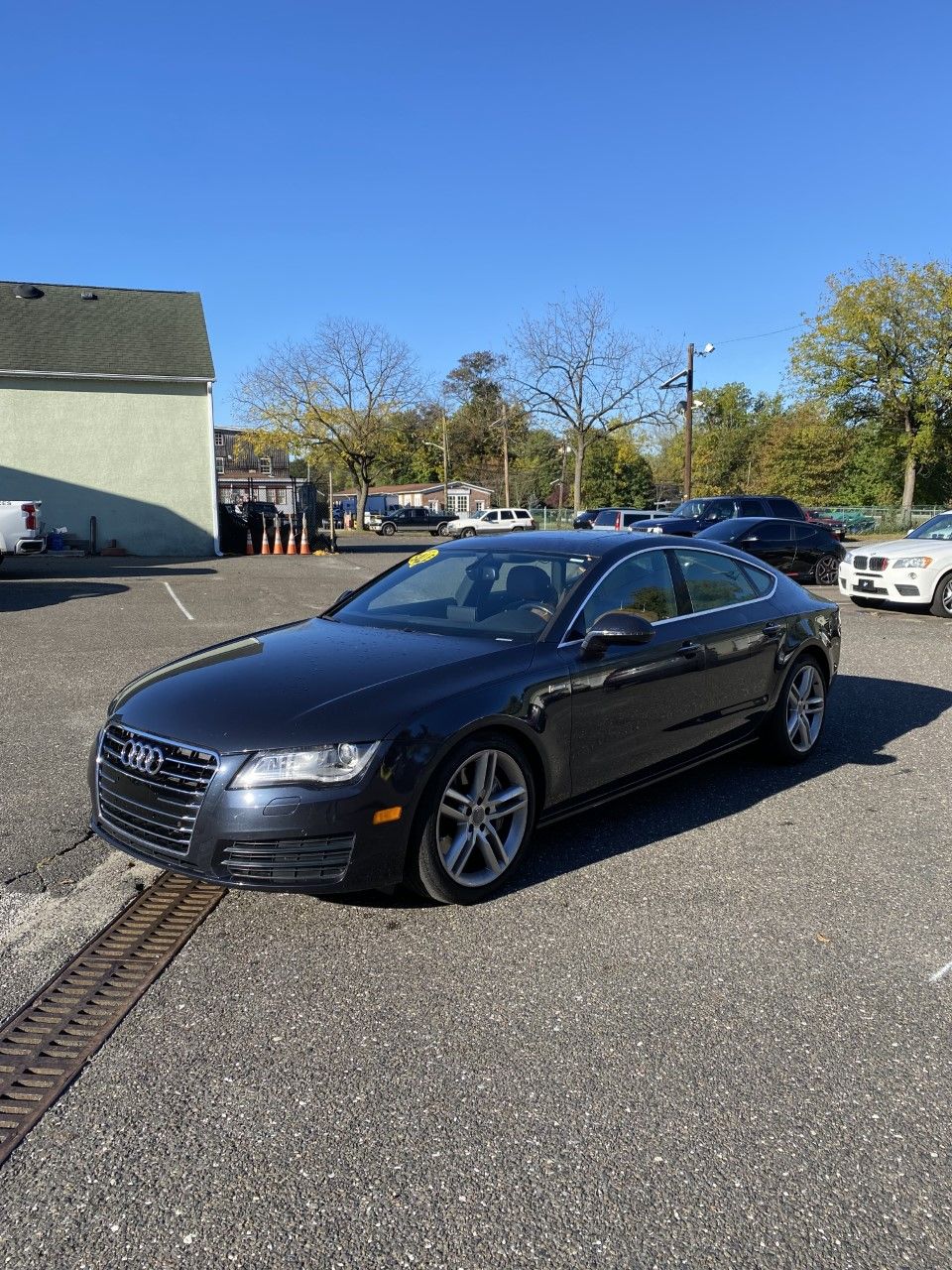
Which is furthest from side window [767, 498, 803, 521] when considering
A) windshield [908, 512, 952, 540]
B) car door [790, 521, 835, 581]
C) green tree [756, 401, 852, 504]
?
green tree [756, 401, 852, 504]

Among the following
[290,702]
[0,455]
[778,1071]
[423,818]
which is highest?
[0,455]

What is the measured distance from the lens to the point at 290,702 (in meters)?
3.60

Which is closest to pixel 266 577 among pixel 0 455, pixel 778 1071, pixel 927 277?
pixel 0 455

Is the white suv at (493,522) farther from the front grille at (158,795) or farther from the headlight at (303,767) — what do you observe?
the headlight at (303,767)

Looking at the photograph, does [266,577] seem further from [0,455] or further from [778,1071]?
[778,1071]

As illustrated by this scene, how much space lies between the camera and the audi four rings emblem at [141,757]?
353 centimetres

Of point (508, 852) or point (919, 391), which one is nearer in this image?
point (508, 852)

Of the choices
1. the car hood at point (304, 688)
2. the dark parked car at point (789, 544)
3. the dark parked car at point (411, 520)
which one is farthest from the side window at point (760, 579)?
the dark parked car at point (411, 520)

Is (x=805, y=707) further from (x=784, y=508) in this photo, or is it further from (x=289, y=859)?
(x=784, y=508)

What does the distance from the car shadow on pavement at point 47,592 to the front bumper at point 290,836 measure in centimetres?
1071

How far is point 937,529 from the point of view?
45.9ft

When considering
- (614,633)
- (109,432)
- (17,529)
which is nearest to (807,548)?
(17,529)

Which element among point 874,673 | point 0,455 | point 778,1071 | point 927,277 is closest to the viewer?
point 778,1071

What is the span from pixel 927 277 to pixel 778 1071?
46.6m
